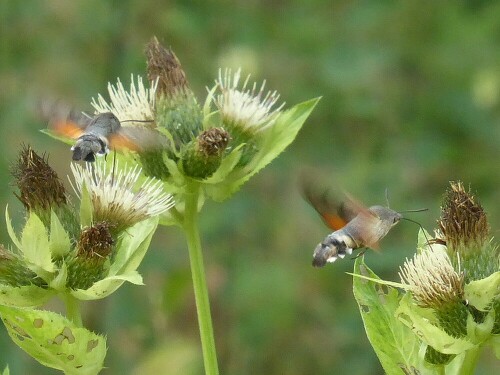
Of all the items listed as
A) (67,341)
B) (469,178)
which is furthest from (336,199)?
(469,178)

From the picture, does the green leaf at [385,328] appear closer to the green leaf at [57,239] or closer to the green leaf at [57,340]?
the green leaf at [57,340]

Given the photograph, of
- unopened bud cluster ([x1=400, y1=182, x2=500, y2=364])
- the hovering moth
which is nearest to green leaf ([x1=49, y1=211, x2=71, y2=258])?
the hovering moth

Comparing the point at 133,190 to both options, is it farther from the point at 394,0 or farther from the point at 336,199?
the point at 394,0

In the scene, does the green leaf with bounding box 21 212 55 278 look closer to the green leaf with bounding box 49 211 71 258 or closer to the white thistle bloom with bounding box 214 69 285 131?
the green leaf with bounding box 49 211 71 258

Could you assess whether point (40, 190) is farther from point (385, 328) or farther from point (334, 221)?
point (385, 328)

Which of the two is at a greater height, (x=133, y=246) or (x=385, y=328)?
(x=133, y=246)

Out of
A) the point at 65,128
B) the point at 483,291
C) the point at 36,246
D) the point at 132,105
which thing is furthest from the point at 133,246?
the point at 483,291

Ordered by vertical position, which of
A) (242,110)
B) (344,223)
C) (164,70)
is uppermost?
(164,70)
